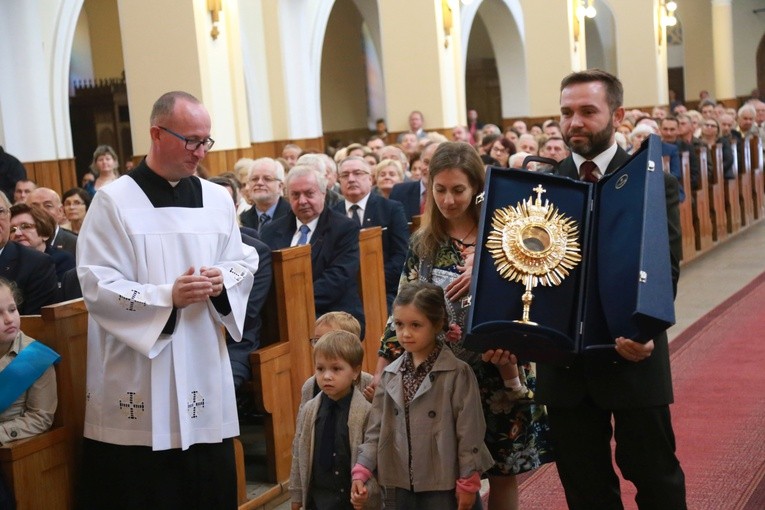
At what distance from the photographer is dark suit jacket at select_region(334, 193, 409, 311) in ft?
20.9

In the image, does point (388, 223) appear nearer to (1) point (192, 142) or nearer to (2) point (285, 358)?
(2) point (285, 358)

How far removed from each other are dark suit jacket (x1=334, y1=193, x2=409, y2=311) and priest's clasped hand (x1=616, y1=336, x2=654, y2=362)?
3628mm

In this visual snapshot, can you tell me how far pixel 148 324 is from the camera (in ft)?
11.1

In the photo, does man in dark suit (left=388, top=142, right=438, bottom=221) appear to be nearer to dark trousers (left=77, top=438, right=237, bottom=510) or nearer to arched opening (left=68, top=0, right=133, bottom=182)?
dark trousers (left=77, top=438, right=237, bottom=510)

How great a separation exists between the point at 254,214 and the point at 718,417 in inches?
124

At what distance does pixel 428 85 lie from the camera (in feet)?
44.8

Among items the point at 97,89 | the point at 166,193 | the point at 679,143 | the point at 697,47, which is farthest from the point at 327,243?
the point at 697,47

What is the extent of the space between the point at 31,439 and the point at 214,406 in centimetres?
64

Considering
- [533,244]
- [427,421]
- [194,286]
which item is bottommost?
[427,421]

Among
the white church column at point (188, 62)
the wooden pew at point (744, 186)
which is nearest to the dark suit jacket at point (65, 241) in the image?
the white church column at point (188, 62)

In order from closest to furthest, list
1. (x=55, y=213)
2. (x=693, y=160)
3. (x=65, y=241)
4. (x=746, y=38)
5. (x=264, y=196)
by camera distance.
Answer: (x=65, y=241), (x=55, y=213), (x=264, y=196), (x=693, y=160), (x=746, y=38)

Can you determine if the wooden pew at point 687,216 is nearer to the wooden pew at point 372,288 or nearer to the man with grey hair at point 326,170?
the man with grey hair at point 326,170

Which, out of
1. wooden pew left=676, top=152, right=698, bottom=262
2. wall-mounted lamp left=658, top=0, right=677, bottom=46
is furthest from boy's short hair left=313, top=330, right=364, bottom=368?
wall-mounted lamp left=658, top=0, right=677, bottom=46

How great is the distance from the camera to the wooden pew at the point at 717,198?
38.1ft
